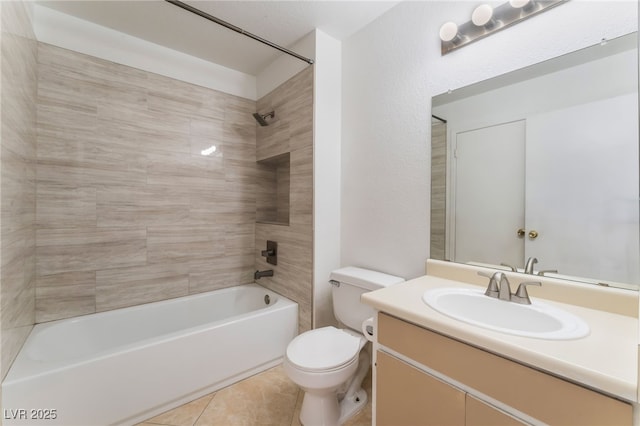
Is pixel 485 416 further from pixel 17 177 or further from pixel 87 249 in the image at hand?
pixel 87 249

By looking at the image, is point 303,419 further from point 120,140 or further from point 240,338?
point 120,140

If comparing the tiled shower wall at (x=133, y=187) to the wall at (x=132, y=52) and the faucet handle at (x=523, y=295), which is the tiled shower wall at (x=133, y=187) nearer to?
the wall at (x=132, y=52)

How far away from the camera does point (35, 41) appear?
5.46 ft

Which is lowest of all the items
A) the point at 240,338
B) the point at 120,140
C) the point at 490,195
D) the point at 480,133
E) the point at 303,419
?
the point at 303,419

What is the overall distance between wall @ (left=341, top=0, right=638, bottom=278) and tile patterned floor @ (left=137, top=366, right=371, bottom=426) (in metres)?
0.95

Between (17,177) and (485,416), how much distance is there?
2323 millimetres

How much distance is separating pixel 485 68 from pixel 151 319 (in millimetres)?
2818

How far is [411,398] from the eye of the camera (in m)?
0.97

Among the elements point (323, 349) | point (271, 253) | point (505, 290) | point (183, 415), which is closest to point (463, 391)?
point (505, 290)

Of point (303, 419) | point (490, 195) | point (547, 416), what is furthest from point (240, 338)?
point (490, 195)

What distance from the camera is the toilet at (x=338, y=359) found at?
130cm

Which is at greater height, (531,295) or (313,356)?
(531,295)

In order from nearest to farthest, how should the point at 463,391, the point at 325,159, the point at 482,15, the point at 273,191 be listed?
the point at 463,391, the point at 482,15, the point at 325,159, the point at 273,191

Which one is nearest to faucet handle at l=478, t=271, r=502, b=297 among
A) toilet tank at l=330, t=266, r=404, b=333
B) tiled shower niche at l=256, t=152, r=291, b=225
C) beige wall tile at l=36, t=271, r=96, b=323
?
toilet tank at l=330, t=266, r=404, b=333
